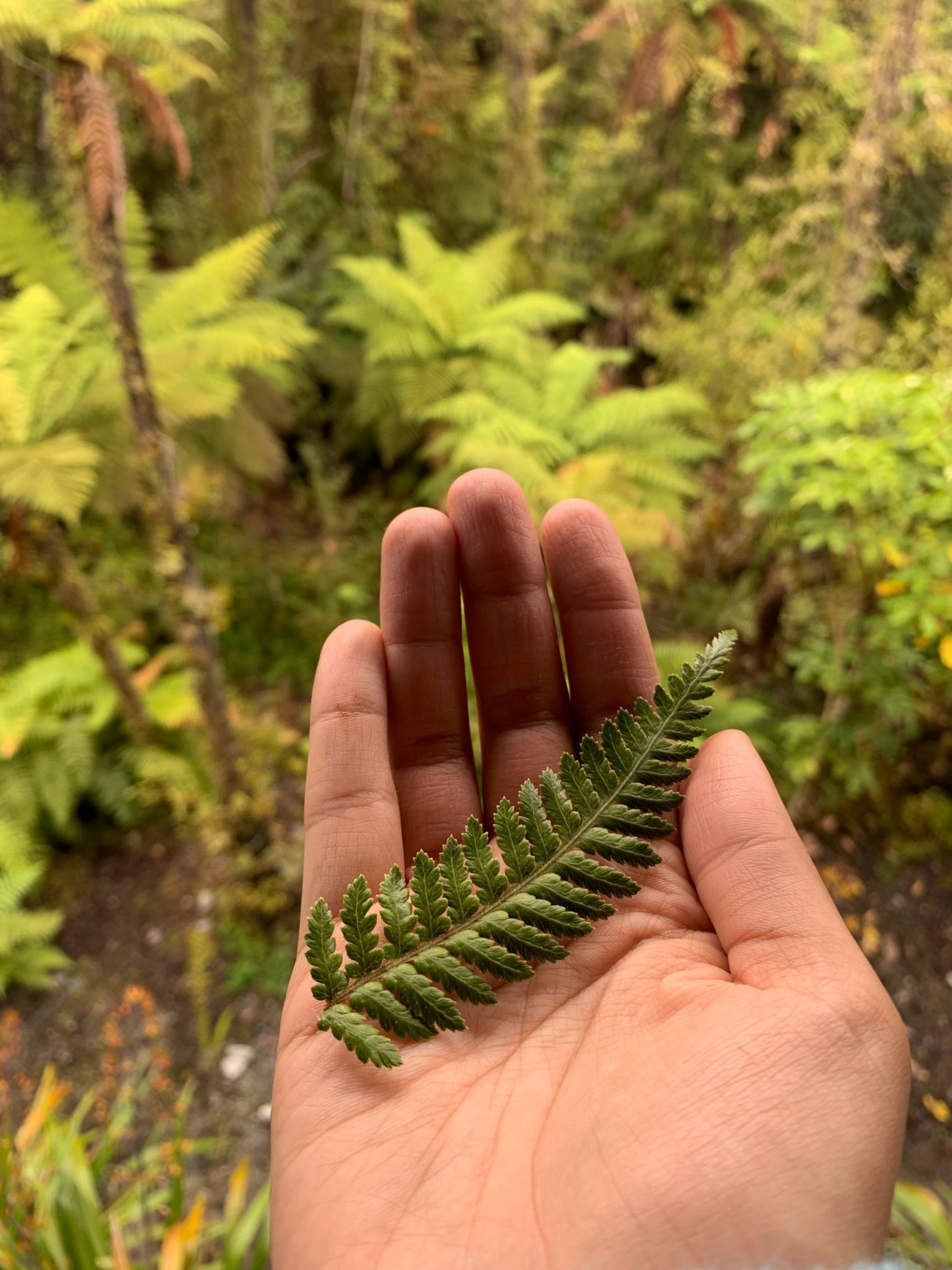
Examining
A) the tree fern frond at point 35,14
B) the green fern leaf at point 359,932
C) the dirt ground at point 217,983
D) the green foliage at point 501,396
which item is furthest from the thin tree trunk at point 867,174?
the green fern leaf at point 359,932

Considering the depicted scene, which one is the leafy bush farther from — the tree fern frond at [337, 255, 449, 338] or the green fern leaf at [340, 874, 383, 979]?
the tree fern frond at [337, 255, 449, 338]

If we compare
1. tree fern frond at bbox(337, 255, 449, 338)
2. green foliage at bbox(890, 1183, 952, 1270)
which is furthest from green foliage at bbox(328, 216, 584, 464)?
green foliage at bbox(890, 1183, 952, 1270)

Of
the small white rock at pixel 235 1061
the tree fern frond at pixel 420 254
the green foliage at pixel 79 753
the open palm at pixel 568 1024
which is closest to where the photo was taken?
the open palm at pixel 568 1024

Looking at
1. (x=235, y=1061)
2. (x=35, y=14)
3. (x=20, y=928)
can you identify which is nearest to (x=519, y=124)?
(x=35, y=14)

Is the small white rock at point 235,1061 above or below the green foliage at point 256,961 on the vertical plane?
below

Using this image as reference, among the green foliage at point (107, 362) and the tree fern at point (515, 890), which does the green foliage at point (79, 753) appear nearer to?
the green foliage at point (107, 362)

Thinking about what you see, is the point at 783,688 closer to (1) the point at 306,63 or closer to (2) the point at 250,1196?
(2) the point at 250,1196

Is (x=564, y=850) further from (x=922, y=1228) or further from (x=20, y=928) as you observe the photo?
(x=20, y=928)
